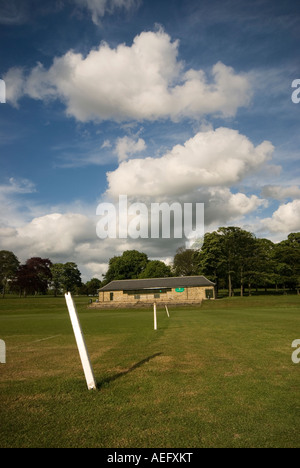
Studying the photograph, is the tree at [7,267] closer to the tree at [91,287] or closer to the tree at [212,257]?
the tree at [212,257]

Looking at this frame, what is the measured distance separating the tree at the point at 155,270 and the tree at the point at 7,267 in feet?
130

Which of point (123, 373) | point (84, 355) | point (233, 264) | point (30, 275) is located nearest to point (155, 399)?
point (84, 355)

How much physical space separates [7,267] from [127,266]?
124ft

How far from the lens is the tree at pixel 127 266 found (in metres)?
97.5

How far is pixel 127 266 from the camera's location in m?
97.9

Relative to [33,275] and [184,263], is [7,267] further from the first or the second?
[184,263]

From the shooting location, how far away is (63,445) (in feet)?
11.9

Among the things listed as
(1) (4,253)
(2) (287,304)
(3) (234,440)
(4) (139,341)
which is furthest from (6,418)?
(1) (4,253)

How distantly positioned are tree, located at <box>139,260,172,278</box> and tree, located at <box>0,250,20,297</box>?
39718 mm

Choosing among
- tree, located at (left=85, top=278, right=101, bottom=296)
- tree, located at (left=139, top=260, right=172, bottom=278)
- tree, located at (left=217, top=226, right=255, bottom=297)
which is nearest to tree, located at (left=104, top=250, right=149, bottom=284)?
tree, located at (left=139, top=260, right=172, bottom=278)

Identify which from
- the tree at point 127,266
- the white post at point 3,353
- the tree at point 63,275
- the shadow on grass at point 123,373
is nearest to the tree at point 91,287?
the tree at point 63,275

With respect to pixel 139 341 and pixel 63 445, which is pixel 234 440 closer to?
pixel 63 445

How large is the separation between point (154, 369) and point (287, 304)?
44.7 m

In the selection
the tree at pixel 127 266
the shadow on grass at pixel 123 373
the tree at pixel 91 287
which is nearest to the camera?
the shadow on grass at pixel 123 373
